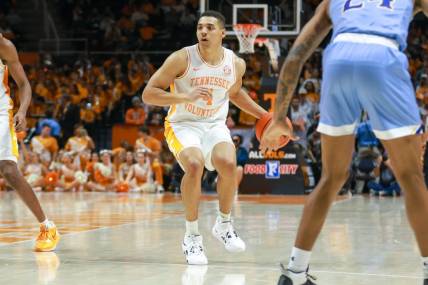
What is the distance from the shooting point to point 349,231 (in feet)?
28.5

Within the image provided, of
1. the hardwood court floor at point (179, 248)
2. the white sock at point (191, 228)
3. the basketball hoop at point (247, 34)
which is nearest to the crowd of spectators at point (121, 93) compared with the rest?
the basketball hoop at point (247, 34)

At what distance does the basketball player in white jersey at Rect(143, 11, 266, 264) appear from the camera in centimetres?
652

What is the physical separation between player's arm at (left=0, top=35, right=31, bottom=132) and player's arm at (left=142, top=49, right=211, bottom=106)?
1122mm

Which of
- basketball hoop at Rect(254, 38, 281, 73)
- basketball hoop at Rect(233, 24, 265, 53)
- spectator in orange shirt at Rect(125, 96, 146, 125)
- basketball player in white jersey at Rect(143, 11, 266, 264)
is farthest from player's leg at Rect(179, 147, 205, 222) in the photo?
spectator in orange shirt at Rect(125, 96, 146, 125)

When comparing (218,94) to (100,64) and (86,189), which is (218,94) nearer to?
(86,189)

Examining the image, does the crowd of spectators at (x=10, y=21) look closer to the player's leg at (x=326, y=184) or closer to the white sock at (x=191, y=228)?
the white sock at (x=191, y=228)

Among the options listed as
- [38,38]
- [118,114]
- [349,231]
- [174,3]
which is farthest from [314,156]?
[38,38]

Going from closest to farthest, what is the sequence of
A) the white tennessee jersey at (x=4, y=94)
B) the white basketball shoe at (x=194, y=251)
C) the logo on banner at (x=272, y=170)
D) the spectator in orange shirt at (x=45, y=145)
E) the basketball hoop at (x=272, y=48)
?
the white basketball shoe at (x=194, y=251), the white tennessee jersey at (x=4, y=94), the logo on banner at (x=272, y=170), the basketball hoop at (x=272, y=48), the spectator in orange shirt at (x=45, y=145)

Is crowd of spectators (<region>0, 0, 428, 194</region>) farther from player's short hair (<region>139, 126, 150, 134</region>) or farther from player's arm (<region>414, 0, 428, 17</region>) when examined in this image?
player's arm (<region>414, 0, 428, 17</region>)

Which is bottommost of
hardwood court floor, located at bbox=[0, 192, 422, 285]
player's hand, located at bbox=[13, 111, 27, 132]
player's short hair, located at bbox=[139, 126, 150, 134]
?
player's short hair, located at bbox=[139, 126, 150, 134]

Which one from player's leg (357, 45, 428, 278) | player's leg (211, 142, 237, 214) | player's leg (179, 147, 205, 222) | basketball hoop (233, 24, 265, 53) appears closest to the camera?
player's leg (357, 45, 428, 278)

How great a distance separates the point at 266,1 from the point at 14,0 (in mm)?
12620

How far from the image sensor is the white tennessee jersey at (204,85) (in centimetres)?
679

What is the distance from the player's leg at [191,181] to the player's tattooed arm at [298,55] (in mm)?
2039
